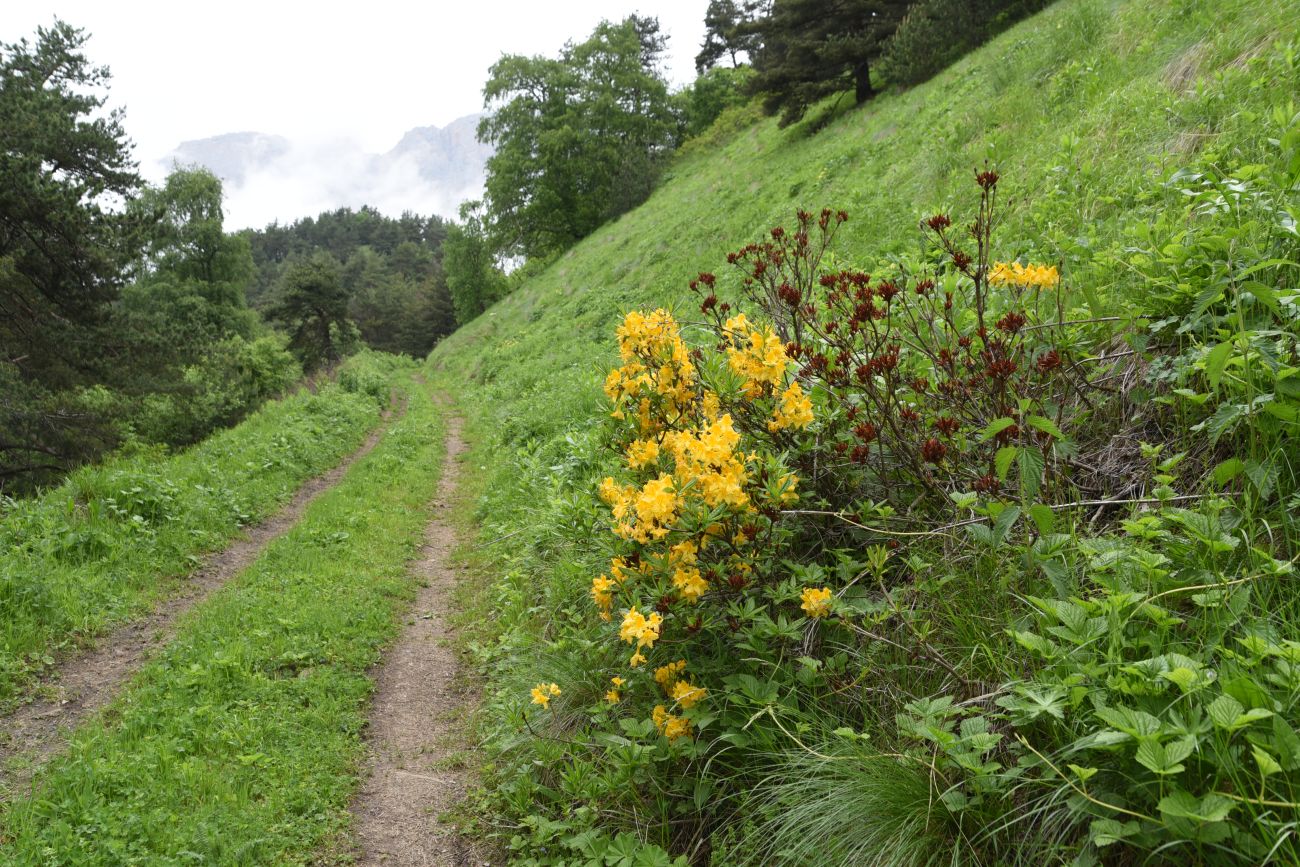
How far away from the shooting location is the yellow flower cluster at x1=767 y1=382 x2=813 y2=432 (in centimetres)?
307

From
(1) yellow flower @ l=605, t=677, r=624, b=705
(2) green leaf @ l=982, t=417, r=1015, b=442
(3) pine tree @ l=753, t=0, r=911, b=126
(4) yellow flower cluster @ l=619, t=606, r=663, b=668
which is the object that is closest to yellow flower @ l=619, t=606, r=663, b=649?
(4) yellow flower cluster @ l=619, t=606, r=663, b=668

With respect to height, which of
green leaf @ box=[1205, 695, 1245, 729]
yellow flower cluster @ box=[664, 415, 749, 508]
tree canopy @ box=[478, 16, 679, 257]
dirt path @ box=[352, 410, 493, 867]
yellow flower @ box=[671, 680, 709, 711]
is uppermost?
tree canopy @ box=[478, 16, 679, 257]

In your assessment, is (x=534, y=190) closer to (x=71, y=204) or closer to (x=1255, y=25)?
(x=71, y=204)

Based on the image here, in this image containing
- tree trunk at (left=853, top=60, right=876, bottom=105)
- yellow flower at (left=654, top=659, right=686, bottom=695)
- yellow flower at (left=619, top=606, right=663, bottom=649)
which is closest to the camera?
yellow flower at (left=619, top=606, right=663, bottom=649)

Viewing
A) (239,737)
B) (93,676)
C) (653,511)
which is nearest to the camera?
(653,511)

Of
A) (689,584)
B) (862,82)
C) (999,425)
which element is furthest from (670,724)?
(862,82)

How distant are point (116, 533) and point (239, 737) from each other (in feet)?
13.2

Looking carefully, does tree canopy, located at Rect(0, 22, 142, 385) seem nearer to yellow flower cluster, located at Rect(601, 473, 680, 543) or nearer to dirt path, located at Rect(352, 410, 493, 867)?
dirt path, located at Rect(352, 410, 493, 867)

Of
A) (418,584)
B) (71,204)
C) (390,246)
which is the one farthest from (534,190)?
(390,246)

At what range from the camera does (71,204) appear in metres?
11.8

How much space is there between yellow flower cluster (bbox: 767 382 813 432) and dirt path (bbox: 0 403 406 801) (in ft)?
14.4

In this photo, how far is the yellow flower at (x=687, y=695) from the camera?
2.77m

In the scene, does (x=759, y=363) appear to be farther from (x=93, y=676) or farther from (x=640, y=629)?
(x=93, y=676)

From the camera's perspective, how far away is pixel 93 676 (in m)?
5.05
